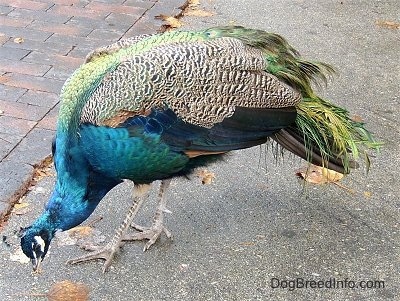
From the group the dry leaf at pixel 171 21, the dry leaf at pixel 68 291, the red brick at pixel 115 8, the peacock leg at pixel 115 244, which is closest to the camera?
the dry leaf at pixel 68 291

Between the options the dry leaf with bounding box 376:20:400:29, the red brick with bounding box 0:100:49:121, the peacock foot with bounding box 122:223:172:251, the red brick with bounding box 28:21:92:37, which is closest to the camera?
the peacock foot with bounding box 122:223:172:251

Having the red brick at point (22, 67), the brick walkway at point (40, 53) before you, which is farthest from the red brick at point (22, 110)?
the red brick at point (22, 67)

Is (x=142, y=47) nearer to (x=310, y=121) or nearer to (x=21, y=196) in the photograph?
(x=310, y=121)

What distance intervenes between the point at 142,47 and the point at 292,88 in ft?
2.16

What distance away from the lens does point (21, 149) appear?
11.5ft

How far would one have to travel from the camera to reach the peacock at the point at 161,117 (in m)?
2.55

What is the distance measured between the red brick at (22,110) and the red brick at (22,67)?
1.29 ft

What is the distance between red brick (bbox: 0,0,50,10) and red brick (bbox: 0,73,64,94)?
1155 mm

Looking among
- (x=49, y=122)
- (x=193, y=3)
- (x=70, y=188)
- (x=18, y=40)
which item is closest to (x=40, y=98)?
(x=49, y=122)

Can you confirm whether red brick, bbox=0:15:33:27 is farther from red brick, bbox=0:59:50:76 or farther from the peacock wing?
the peacock wing

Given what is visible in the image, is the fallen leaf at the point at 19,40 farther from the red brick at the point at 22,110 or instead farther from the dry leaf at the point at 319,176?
the dry leaf at the point at 319,176

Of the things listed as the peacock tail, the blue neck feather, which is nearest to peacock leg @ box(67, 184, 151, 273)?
the blue neck feather

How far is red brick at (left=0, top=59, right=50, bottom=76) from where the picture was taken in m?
4.24

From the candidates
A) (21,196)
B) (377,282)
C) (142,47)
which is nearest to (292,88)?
(142,47)
